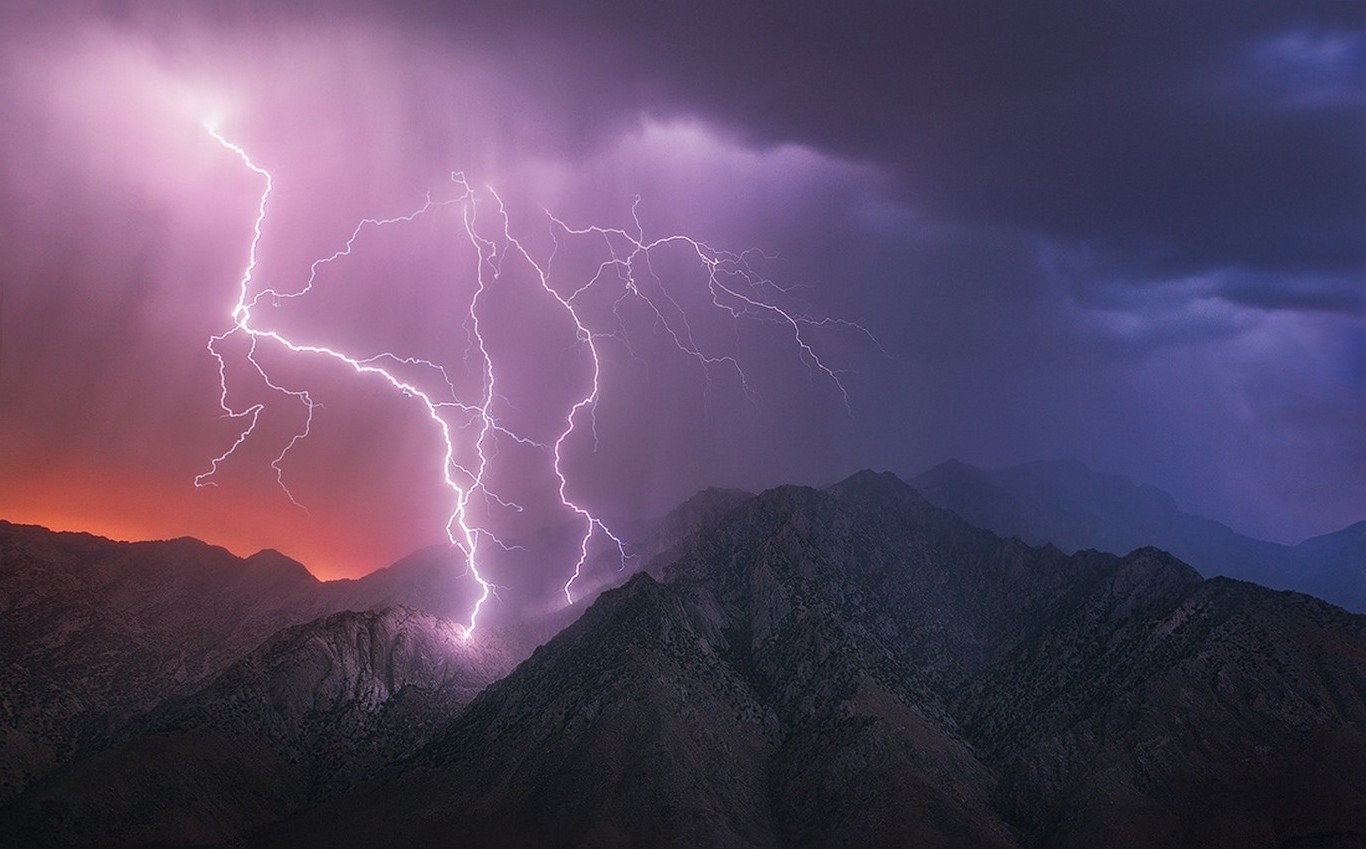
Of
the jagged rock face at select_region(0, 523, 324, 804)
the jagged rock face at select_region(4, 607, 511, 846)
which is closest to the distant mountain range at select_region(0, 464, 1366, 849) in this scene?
the jagged rock face at select_region(4, 607, 511, 846)

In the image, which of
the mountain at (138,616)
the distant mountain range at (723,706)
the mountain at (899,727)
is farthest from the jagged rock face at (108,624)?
the mountain at (899,727)

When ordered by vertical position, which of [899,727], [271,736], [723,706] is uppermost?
[723,706]

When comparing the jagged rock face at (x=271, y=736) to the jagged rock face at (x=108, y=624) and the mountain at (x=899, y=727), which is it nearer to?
the mountain at (x=899, y=727)

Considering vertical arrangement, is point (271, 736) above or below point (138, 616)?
below

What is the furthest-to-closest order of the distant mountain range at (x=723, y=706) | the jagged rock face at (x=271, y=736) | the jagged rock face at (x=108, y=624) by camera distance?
the jagged rock face at (x=108, y=624) < the jagged rock face at (x=271, y=736) < the distant mountain range at (x=723, y=706)

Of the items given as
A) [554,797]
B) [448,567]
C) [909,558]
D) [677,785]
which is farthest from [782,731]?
[448,567]

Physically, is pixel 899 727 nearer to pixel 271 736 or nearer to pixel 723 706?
pixel 723 706

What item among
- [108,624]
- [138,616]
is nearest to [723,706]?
[138,616]
